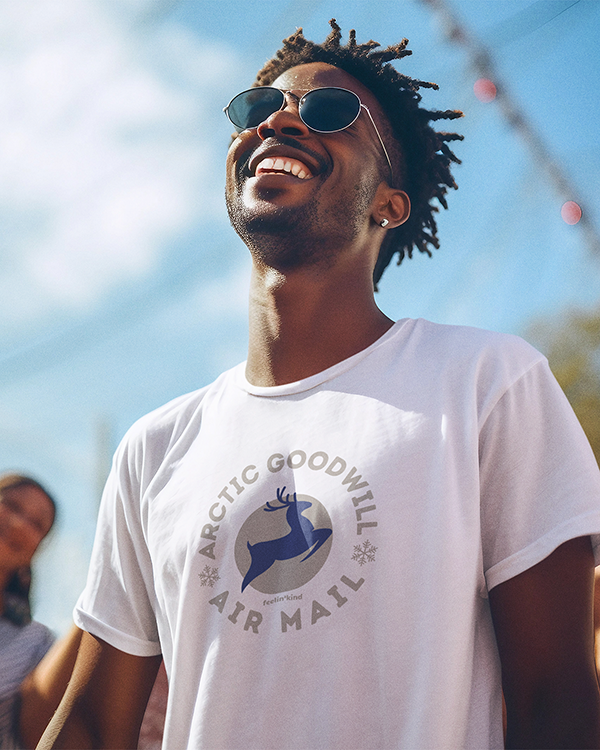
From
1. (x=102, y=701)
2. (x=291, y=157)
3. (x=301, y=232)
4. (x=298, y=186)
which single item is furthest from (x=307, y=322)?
(x=102, y=701)

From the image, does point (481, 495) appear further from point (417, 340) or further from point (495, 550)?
point (417, 340)

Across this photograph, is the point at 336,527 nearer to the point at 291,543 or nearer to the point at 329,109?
the point at 291,543

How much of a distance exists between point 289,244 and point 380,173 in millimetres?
413

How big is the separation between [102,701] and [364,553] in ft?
2.76

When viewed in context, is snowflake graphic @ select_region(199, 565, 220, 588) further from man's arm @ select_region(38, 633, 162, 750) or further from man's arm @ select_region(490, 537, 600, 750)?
man's arm @ select_region(490, 537, 600, 750)

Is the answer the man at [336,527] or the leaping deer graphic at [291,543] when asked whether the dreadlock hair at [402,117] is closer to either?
the man at [336,527]

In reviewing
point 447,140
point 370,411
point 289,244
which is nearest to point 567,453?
point 370,411

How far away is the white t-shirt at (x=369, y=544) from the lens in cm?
126

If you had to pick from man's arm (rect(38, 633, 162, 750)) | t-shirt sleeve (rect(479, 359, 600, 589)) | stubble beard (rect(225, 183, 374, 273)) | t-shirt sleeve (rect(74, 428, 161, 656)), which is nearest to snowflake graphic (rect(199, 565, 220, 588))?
t-shirt sleeve (rect(74, 428, 161, 656))

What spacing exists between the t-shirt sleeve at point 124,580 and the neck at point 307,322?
0.42m

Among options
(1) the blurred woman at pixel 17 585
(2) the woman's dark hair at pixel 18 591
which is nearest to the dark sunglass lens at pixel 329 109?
(1) the blurred woman at pixel 17 585

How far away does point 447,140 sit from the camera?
2.43 metres

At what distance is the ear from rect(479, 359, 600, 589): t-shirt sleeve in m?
0.78

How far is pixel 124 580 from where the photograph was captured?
5.74ft
